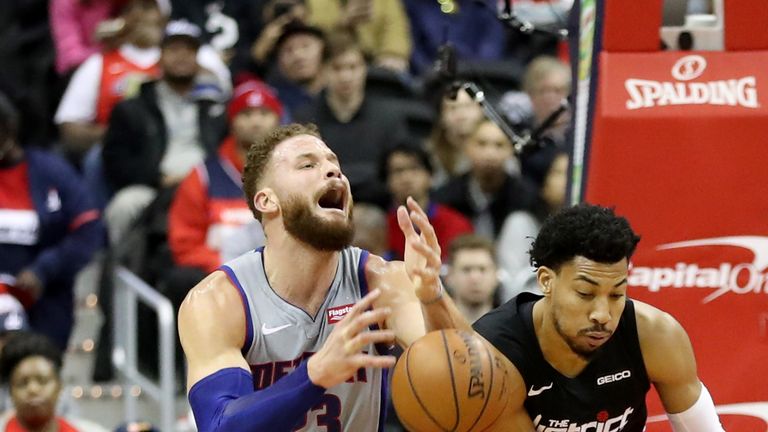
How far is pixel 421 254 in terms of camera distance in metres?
4.55

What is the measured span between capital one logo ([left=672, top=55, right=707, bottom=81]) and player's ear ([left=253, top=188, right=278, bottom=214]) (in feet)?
5.46

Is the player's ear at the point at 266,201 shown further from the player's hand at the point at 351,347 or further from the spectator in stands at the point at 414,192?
the spectator in stands at the point at 414,192

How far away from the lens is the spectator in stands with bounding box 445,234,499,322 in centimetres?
745

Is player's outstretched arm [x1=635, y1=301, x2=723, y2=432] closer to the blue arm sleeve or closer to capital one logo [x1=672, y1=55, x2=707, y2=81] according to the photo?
capital one logo [x1=672, y1=55, x2=707, y2=81]

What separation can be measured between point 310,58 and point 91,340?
2228 mm

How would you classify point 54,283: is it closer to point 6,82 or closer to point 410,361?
point 6,82

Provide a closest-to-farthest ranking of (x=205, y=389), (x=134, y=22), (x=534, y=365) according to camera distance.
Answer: (x=205, y=389) → (x=534, y=365) → (x=134, y=22)

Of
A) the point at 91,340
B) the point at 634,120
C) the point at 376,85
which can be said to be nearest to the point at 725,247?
the point at 634,120

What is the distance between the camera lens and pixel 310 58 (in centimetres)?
935

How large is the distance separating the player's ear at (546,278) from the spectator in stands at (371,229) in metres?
2.89

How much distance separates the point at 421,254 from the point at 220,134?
445cm

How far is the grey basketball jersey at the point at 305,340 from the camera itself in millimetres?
4891

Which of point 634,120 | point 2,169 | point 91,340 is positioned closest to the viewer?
point 634,120

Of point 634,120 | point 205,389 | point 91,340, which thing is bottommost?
point 91,340
